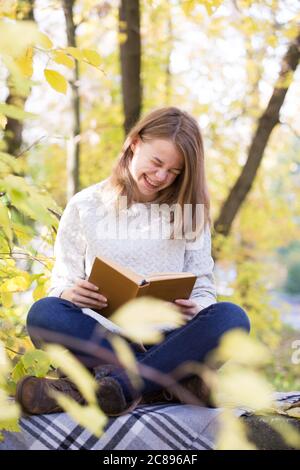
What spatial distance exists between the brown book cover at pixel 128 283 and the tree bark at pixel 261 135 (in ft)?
8.98

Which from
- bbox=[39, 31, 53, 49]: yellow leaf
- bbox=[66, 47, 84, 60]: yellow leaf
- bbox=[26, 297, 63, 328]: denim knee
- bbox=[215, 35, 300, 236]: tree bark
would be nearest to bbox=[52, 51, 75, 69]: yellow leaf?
bbox=[66, 47, 84, 60]: yellow leaf

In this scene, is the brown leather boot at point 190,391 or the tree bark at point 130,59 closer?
the brown leather boot at point 190,391

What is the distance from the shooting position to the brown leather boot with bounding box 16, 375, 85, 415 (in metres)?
1.69

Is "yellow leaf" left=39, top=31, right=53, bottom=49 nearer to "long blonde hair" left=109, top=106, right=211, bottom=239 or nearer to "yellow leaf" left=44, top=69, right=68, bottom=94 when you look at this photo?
"yellow leaf" left=44, top=69, right=68, bottom=94

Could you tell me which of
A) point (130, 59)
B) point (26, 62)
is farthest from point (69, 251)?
point (130, 59)

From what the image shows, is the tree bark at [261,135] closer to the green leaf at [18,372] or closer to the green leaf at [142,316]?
the green leaf at [18,372]

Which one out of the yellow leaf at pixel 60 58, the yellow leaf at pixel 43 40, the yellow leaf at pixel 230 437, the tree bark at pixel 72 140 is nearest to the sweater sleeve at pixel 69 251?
the yellow leaf at pixel 60 58

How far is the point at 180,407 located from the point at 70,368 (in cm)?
110

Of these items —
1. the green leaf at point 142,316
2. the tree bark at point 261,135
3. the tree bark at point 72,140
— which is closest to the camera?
the green leaf at point 142,316

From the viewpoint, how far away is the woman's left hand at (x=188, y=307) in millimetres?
1921

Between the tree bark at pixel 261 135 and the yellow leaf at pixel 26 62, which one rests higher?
the yellow leaf at pixel 26 62

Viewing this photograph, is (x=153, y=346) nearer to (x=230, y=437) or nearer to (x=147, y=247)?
(x=147, y=247)

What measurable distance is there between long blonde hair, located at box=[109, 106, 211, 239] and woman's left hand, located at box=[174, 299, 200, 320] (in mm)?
405

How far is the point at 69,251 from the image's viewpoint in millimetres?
2186
